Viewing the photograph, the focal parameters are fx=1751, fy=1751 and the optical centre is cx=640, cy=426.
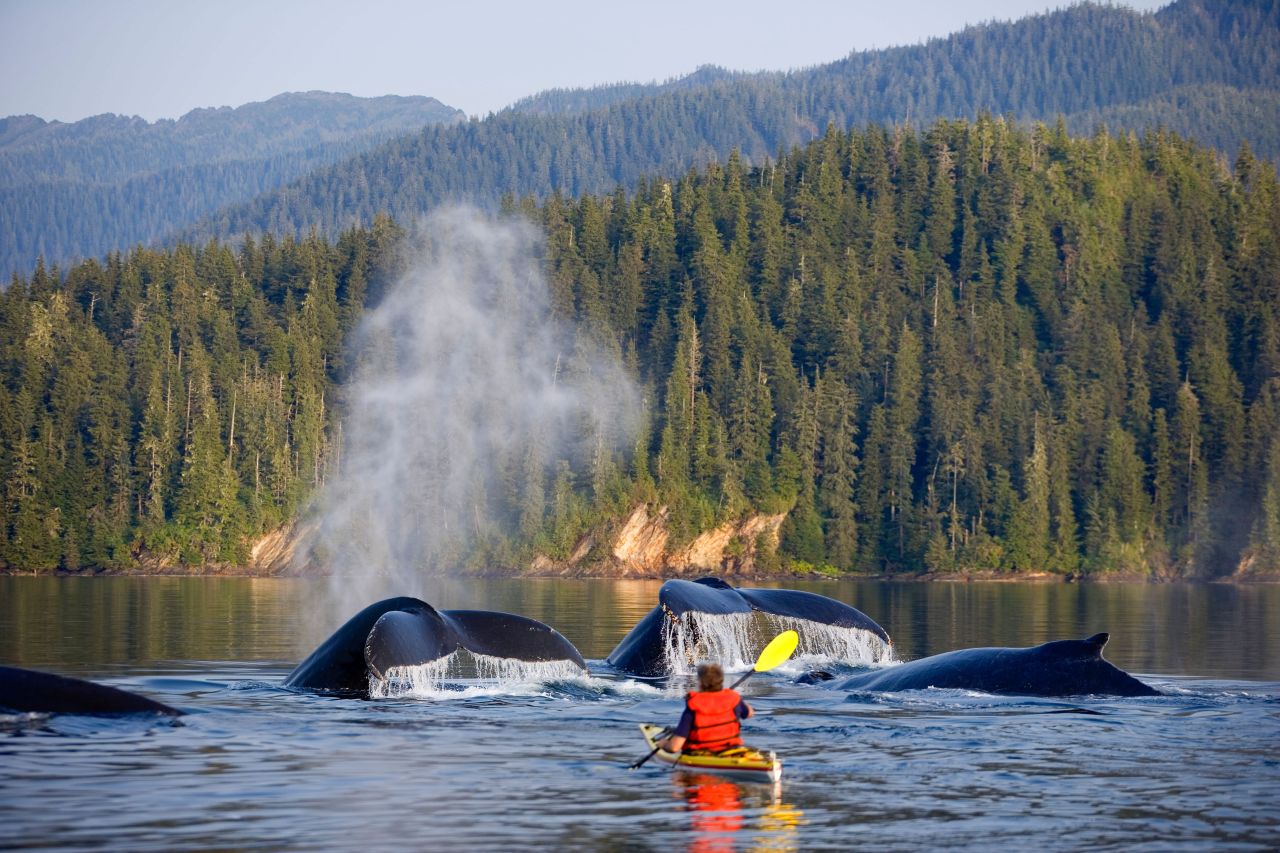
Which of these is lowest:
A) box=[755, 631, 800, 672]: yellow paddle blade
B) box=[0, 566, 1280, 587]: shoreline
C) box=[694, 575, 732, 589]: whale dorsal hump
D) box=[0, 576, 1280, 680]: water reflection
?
box=[0, 566, 1280, 587]: shoreline

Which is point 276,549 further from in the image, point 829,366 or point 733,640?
point 733,640

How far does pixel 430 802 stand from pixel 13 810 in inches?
142

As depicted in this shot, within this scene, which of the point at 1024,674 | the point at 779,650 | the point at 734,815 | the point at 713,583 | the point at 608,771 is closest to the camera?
the point at 734,815

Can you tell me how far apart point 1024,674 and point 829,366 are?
4539 inches

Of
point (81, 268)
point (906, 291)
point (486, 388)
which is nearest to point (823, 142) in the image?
point (906, 291)

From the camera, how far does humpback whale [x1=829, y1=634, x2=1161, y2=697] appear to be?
22.8 meters

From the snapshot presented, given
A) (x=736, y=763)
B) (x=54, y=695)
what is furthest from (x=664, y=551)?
(x=736, y=763)

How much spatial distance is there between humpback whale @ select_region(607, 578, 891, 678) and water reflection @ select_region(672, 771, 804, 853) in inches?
186

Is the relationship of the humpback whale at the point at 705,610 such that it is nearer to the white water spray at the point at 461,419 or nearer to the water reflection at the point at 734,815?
the water reflection at the point at 734,815

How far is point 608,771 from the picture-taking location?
1784 cm

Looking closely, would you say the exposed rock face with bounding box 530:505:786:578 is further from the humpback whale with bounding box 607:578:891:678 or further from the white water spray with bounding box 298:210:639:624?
the humpback whale with bounding box 607:578:891:678

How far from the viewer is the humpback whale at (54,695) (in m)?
18.4

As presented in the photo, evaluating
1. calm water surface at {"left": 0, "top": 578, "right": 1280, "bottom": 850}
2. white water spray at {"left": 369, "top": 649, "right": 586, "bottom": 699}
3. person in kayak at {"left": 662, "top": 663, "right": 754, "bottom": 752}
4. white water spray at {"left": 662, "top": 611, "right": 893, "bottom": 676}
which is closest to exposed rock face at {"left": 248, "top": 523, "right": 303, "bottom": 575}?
calm water surface at {"left": 0, "top": 578, "right": 1280, "bottom": 850}

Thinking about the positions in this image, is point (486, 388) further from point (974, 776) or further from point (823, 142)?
point (974, 776)
